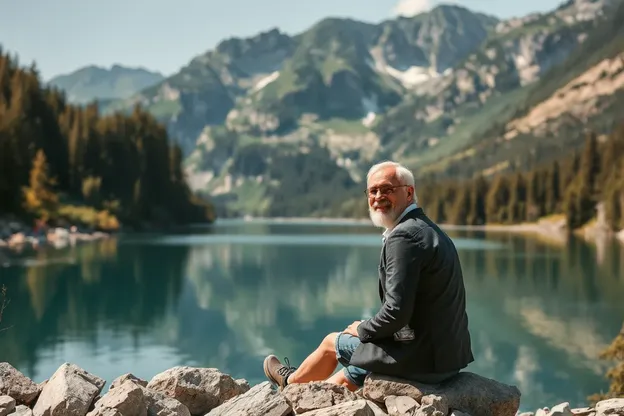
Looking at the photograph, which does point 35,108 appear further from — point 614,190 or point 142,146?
point 614,190

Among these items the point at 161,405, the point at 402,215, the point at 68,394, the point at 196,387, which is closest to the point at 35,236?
the point at 196,387

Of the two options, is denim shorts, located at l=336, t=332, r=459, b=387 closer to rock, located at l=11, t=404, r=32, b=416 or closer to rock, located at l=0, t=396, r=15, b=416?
rock, located at l=11, t=404, r=32, b=416

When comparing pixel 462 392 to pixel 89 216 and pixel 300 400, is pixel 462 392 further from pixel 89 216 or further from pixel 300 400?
pixel 89 216

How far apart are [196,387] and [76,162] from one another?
461 ft

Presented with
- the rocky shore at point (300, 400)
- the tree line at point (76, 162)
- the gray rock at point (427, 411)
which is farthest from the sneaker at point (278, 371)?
the tree line at point (76, 162)

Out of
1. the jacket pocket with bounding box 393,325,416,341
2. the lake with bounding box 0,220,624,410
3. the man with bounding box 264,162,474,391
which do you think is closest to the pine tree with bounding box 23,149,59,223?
the lake with bounding box 0,220,624,410

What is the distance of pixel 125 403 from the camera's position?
29.2ft

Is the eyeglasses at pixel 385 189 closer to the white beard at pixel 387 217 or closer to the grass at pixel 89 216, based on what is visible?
the white beard at pixel 387 217

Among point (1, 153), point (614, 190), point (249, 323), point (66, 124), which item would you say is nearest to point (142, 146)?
point (66, 124)

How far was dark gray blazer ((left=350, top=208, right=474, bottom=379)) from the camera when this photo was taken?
8.93 meters

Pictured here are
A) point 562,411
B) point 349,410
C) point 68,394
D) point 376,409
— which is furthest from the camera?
point 562,411

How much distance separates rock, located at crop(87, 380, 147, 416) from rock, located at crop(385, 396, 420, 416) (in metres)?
3.00

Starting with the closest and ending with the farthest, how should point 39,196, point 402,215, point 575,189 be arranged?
point 402,215 → point 39,196 → point 575,189

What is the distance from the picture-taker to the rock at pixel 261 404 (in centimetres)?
901
